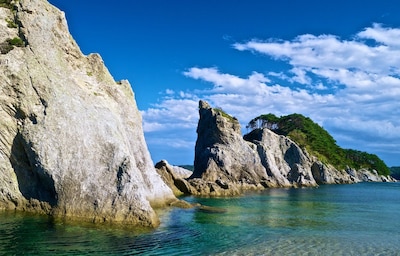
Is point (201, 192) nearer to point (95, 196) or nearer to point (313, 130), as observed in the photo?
point (95, 196)

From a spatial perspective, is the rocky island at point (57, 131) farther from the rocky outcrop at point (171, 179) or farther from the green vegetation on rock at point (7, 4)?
the rocky outcrop at point (171, 179)

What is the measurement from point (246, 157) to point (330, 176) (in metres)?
57.2

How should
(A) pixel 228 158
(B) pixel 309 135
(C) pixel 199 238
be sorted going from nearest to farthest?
(C) pixel 199 238, (A) pixel 228 158, (B) pixel 309 135

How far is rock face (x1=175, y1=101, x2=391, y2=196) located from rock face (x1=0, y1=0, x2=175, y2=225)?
100 ft

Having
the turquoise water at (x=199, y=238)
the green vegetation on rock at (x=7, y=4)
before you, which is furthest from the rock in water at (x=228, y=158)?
the green vegetation on rock at (x=7, y=4)

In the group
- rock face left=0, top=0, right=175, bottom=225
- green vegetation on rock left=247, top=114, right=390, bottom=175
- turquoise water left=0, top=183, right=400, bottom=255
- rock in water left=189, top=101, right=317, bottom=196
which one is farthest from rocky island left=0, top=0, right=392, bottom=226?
green vegetation on rock left=247, top=114, right=390, bottom=175

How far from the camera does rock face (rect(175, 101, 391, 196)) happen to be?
61.7m

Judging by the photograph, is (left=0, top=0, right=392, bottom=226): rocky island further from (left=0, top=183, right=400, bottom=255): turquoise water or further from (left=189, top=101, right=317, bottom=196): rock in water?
(left=189, top=101, right=317, bottom=196): rock in water

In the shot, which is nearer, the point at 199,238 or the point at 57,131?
the point at 199,238

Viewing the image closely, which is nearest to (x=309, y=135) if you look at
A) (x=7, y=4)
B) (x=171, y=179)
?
(x=171, y=179)

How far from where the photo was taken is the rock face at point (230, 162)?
202 ft

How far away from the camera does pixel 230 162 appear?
76312mm

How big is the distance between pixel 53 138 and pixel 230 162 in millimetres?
53117

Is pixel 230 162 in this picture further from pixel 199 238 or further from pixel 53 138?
pixel 199 238
